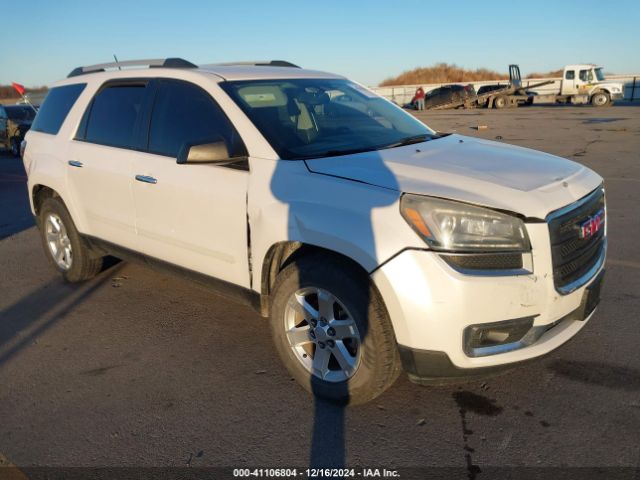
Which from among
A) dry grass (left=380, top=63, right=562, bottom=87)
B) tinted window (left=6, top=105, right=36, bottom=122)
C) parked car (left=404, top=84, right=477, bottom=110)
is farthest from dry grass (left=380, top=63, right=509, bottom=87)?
tinted window (left=6, top=105, right=36, bottom=122)

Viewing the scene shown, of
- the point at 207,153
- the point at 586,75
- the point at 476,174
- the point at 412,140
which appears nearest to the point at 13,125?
the point at 207,153

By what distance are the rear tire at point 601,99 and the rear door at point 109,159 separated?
109ft

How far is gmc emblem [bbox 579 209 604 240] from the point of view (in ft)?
9.57

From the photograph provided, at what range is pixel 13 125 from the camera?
16406 millimetres

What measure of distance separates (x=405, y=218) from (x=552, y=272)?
77 cm

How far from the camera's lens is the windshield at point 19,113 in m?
16.5

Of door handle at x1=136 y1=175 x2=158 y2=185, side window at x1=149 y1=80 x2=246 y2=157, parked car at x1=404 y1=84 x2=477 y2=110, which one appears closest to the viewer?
side window at x1=149 y1=80 x2=246 y2=157

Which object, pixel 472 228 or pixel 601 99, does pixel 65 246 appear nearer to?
pixel 472 228

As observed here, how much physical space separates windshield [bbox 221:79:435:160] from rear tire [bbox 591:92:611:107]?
3205 cm

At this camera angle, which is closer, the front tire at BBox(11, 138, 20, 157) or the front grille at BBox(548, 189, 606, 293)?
the front grille at BBox(548, 189, 606, 293)

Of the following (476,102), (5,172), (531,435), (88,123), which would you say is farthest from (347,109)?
(476,102)

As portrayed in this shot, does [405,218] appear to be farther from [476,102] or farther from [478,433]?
[476,102]

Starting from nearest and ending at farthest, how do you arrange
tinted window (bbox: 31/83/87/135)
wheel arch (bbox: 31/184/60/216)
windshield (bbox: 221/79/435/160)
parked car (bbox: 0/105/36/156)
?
windshield (bbox: 221/79/435/160) → tinted window (bbox: 31/83/87/135) → wheel arch (bbox: 31/184/60/216) → parked car (bbox: 0/105/36/156)

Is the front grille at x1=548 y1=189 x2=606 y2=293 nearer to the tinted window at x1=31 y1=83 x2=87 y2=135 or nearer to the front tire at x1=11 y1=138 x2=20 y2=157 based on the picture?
the tinted window at x1=31 y1=83 x2=87 y2=135
